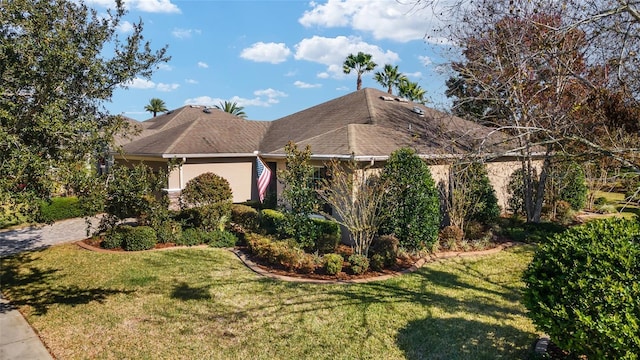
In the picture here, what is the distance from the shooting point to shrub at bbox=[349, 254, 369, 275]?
10.0 m

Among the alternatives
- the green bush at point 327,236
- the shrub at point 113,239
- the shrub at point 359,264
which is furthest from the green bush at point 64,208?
the shrub at point 359,264

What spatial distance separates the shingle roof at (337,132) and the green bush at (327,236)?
2497mm

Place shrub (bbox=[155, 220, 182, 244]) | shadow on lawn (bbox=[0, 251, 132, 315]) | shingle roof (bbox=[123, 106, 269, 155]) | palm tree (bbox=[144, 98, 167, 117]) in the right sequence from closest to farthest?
shadow on lawn (bbox=[0, 251, 132, 315]) → shrub (bbox=[155, 220, 182, 244]) → shingle roof (bbox=[123, 106, 269, 155]) → palm tree (bbox=[144, 98, 167, 117])

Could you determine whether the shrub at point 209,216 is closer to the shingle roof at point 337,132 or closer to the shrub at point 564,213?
the shingle roof at point 337,132

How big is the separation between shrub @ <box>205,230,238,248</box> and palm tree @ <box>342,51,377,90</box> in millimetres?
20523

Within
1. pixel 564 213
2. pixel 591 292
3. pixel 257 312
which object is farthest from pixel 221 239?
pixel 564 213

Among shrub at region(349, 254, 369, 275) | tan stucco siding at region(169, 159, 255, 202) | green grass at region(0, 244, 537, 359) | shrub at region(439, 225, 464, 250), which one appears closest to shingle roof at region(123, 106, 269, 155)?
tan stucco siding at region(169, 159, 255, 202)

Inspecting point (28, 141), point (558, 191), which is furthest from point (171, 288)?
point (558, 191)

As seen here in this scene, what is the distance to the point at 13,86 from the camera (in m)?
6.04

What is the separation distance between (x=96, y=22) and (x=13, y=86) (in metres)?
1.94

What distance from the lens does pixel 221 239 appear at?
43.7 feet

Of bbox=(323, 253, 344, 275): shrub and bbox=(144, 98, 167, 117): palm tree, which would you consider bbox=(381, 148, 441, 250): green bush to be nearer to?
bbox=(323, 253, 344, 275): shrub

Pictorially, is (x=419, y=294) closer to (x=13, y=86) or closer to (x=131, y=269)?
(x=131, y=269)

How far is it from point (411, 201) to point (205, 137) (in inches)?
507
